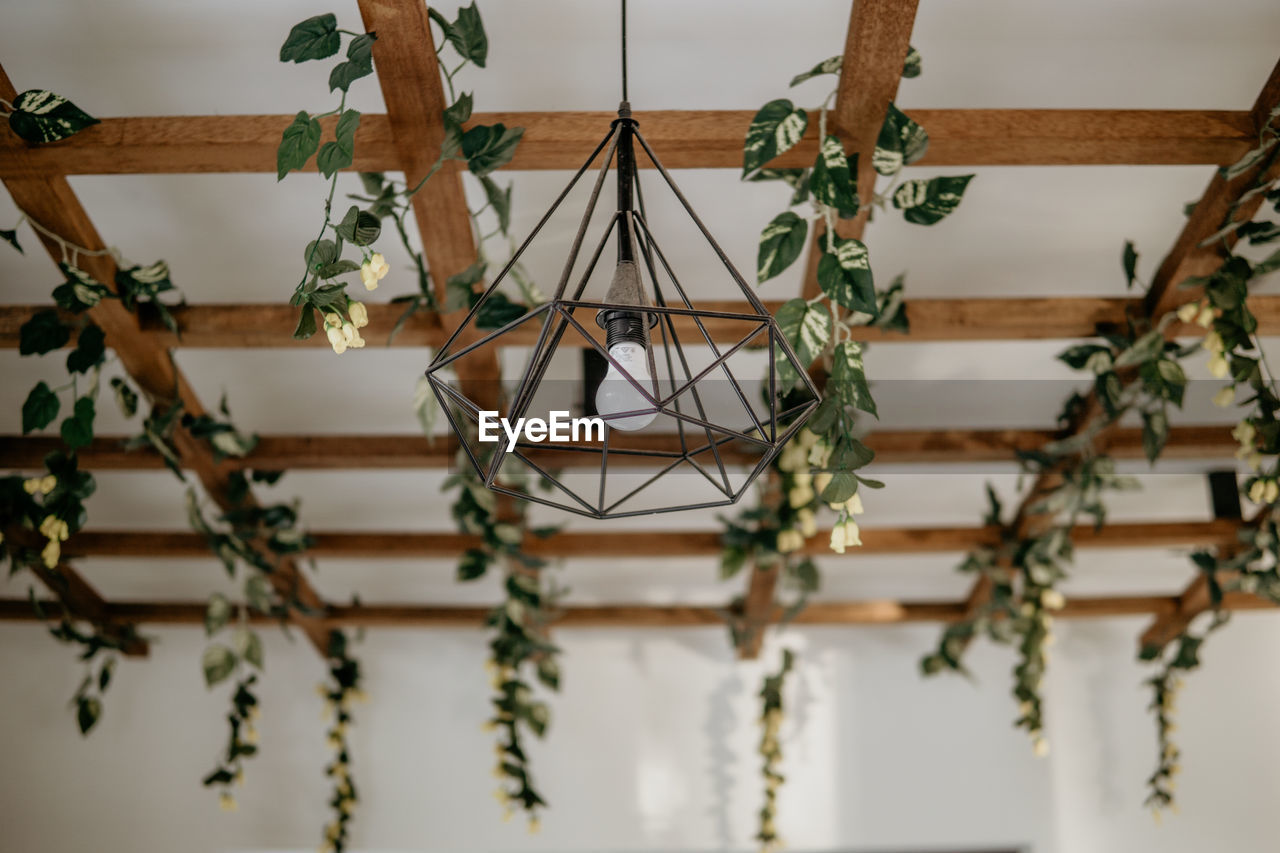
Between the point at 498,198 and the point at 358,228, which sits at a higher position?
the point at 498,198

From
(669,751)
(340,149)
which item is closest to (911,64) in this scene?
(340,149)

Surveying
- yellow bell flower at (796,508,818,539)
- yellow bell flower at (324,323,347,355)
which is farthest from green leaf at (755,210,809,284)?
yellow bell flower at (796,508,818,539)

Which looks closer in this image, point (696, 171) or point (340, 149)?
point (340, 149)

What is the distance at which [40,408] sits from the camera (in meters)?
1.95

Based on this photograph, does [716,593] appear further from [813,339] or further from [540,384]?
[540,384]

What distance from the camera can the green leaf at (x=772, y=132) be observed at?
1.42 metres

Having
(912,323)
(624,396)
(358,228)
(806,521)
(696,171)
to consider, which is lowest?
(624,396)

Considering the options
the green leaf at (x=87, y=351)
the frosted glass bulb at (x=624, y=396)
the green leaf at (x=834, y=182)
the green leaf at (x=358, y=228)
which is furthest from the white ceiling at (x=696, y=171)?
the frosted glass bulb at (x=624, y=396)

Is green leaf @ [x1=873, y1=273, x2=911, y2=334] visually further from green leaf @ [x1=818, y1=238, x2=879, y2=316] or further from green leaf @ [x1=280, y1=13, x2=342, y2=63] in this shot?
green leaf @ [x1=280, y1=13, x2=342, y2=63]

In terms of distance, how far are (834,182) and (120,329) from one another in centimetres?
170

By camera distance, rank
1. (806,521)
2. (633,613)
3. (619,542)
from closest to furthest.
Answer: (806,521) < (619,542) < (633,613)

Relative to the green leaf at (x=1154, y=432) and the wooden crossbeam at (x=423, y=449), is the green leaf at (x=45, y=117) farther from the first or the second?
the green leaf at (x=1154, y=432)

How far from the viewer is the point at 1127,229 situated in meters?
2.27

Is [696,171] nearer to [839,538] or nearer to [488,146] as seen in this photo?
[488,146]
